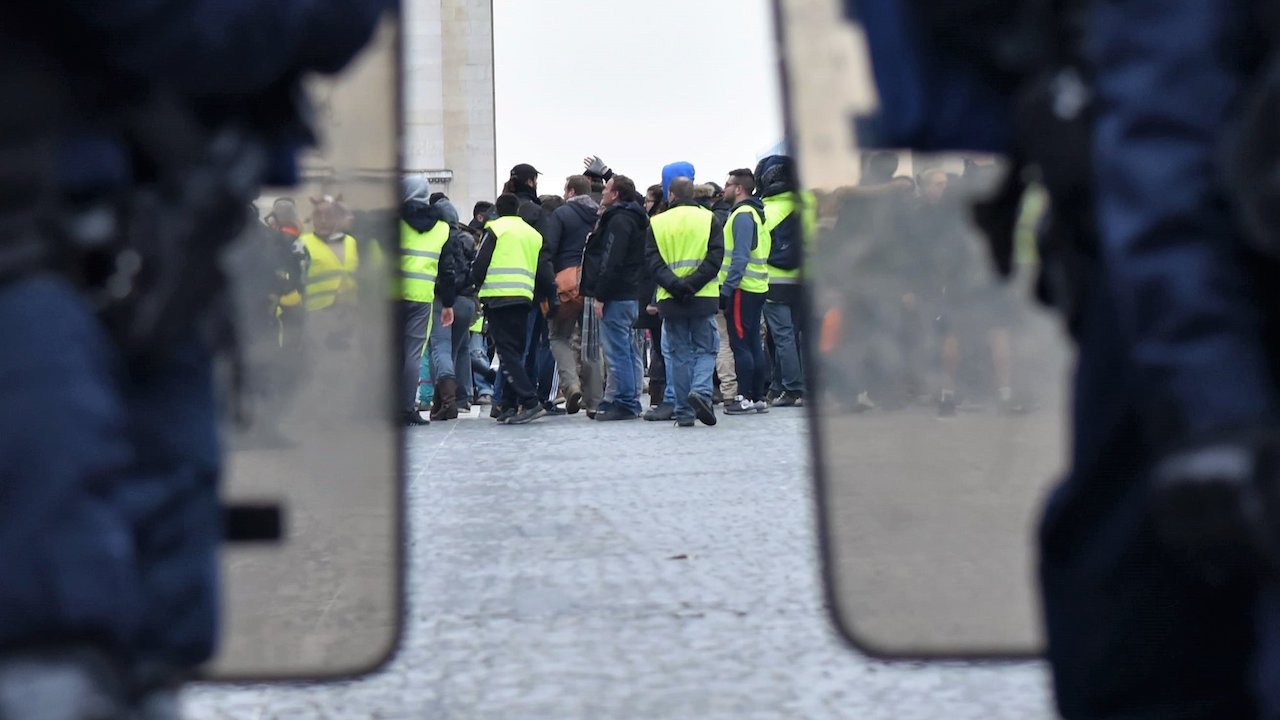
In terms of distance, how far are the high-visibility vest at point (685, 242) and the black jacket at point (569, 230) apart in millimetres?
1551

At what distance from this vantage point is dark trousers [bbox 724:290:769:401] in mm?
14016

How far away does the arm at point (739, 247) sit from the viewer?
44.4 ft

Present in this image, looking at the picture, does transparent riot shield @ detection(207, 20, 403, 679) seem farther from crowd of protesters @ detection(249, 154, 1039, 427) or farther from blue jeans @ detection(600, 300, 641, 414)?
blue jeans @ detection(600, 300, 641, 414)

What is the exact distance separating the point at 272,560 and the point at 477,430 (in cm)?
950

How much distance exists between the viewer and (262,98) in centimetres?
238

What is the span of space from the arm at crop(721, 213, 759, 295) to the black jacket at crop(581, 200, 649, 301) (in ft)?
1.91

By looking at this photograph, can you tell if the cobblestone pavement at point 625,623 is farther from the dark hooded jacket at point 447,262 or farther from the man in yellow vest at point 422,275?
the dark hooded jacket at point 447,262

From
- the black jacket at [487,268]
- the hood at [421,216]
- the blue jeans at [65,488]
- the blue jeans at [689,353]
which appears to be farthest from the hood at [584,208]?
the blue jeans at [65,488]

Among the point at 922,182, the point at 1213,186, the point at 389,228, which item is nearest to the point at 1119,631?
the point at 1213,186

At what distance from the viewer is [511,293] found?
44.8 feet

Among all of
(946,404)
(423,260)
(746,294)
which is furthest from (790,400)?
(946,404)

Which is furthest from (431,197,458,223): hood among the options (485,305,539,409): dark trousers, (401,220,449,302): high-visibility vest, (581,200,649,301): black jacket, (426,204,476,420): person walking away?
(581,200,649,301): black jacket

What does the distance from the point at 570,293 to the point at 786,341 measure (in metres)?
1.68

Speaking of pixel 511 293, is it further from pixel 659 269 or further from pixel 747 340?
pixel 747 340
